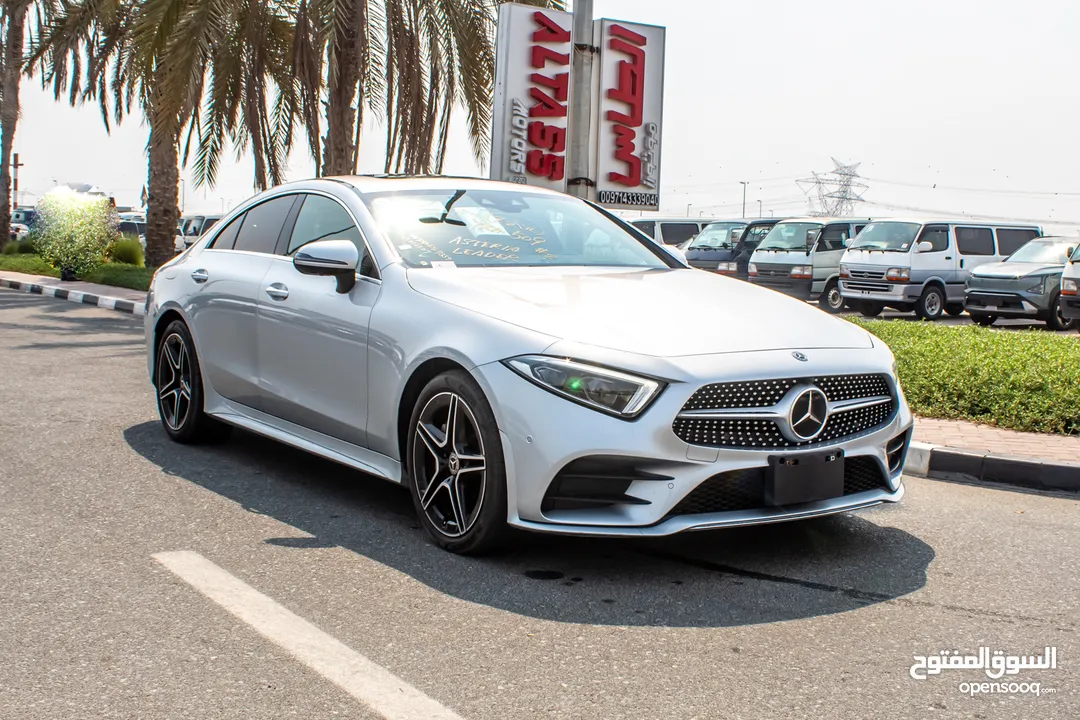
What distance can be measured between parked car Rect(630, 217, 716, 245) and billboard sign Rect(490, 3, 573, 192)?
16.7 meters

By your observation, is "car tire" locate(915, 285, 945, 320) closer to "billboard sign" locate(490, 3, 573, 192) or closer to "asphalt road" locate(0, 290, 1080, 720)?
"billboard sign" locate(490, 3, 573, 192)

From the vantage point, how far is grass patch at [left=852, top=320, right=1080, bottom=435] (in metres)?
7.73

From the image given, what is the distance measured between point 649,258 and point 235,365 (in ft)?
7.15

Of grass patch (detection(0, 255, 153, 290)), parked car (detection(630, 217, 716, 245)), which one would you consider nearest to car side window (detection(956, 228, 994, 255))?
parked car (detection(630, 217, 716, 245))

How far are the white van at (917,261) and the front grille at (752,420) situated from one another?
16.8 meters

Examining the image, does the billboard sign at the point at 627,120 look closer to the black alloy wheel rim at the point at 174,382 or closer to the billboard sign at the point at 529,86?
the billboard sign at the point at 529,86

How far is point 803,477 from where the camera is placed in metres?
4.34

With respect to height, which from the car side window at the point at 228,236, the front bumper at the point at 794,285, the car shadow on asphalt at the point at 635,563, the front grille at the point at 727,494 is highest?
the car side window at the point at 228,236

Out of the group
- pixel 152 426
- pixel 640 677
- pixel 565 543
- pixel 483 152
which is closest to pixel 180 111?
pixel 483 152

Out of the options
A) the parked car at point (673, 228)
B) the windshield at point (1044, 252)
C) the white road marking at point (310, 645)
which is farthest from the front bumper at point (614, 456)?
the parked car at point (673, 228)

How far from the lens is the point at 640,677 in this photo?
3420 mm

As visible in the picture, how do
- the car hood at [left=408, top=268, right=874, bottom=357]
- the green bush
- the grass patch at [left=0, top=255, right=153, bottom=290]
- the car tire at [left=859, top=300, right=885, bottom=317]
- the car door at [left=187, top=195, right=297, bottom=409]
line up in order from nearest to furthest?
the car hood at [left=408, top=268, right=874, bottom=357] → the car door at [left=187, top=195, right=297, bottom=409] → the car tire at [left=859, top=300, right=885, bottom=317] → the grass patch at [left=0, top=255, right=153, bottom=290] → the green bush

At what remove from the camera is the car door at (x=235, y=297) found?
6.07 m

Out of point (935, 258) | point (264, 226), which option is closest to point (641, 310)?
point (264, 226)
